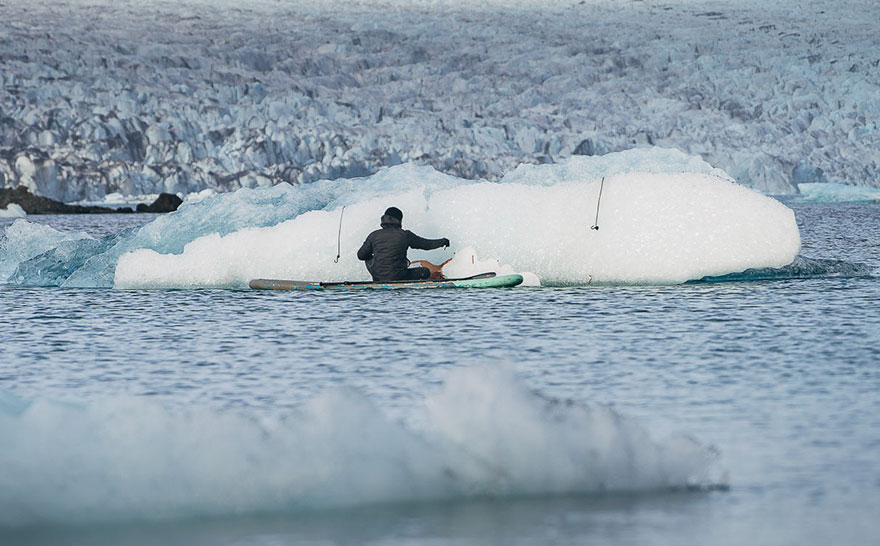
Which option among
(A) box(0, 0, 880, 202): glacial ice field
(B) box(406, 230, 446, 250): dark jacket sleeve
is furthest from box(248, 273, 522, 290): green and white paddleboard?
(A) box(0, 0, 880, 202): glacial ice field

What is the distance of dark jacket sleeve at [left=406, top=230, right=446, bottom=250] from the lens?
21.1 metres

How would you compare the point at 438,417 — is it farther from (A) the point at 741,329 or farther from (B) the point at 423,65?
(B) the point at 423,65

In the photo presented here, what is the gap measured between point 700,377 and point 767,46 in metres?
100

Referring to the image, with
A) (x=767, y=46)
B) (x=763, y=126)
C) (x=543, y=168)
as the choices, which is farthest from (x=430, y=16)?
(x=543, y=168)

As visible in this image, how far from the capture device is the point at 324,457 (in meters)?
7.63

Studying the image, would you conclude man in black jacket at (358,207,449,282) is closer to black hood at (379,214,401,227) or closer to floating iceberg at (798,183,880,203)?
black hood at (379,214,401,227)

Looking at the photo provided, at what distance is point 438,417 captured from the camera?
7.97 meters

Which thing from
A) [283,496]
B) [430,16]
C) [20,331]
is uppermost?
[430,16]

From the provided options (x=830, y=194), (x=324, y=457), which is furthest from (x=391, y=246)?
(x=830, y=194)

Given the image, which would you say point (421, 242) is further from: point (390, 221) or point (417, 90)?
point (417, 90)

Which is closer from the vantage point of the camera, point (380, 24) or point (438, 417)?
point (438, 417)

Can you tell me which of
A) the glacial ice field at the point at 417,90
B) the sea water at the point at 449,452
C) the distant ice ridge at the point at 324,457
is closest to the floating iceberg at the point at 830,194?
the glacial ice field at the point at 417,90

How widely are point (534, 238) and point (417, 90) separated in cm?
8354

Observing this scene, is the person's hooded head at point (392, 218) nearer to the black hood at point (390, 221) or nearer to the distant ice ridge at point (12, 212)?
the black hood at point (390, 221)
